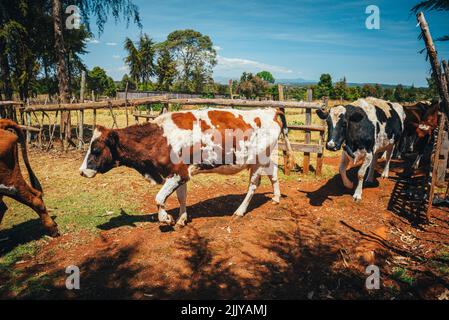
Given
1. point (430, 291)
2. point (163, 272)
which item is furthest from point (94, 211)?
point (430, 291)

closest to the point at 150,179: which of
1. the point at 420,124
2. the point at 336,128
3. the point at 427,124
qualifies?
the point at 336,128

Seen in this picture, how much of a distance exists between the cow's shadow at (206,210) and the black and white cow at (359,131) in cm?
205

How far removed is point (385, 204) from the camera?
6.43m

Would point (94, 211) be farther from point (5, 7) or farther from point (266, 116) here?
point (5, 7)

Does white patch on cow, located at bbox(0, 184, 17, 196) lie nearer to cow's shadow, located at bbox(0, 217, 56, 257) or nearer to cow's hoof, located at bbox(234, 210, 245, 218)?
cow's shadow, located at bbox(0, 217, 56, 257)

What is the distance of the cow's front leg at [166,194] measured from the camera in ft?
16.2

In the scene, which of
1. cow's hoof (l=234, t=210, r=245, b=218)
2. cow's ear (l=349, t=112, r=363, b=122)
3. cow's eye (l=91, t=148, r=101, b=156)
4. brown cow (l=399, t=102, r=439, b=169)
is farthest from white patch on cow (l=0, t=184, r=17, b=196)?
brown cow (l=399, t=102, r=439, b=169)

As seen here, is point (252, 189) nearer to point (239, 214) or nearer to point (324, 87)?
point (239, 214)

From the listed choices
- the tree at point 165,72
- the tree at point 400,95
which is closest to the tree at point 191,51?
the tree at point 165,72

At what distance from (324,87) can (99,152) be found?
62.9m

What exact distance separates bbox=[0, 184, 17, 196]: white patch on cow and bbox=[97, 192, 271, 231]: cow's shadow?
1.49m

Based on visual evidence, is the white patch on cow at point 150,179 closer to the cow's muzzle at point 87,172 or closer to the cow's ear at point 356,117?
the cow's muzzle at point 87,172

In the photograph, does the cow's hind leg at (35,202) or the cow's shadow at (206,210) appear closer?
the cow's hind leg at (35,202)

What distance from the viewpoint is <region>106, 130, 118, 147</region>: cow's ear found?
16.9 feet
